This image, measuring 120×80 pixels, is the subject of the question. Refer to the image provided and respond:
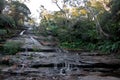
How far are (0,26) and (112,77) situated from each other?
11099 millimetres

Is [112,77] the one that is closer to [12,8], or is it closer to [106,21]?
[106,21]

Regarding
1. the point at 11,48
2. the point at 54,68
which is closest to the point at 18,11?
the point at 11,48

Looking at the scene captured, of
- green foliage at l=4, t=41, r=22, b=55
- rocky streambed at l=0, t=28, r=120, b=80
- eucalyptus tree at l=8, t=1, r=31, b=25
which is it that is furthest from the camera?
eucalyptus tree at l=8, t=1, r=31, b=25

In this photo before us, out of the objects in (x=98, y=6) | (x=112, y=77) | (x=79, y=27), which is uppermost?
(x=98, y=6)

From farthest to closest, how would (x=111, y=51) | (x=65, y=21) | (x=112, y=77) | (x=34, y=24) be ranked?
(x=34, y=24), (x=65, y=21), (x=111, y=51), (x=112, y=77)

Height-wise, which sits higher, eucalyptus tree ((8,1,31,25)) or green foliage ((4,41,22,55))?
eucalyptus tree ((8,1,31,25))

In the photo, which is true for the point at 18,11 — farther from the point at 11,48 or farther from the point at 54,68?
the point at 54,68

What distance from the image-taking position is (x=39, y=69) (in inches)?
340

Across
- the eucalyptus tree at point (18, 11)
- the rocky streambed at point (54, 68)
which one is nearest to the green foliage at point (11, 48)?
the rocky streambed at point (54, 68)

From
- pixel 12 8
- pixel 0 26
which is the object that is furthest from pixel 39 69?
pixel 12 8

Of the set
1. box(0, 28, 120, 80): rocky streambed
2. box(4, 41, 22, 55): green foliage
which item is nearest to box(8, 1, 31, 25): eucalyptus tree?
box(4, 41, 22, 55): green foliage

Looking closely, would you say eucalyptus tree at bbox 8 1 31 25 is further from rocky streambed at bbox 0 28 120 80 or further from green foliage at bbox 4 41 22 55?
rocky streambed at bbox 0 28 120 80

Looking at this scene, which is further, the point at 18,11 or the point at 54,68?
the point at 18,11

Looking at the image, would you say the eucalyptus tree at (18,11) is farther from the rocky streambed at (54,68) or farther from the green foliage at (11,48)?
the rocky streambed at (54,68)
